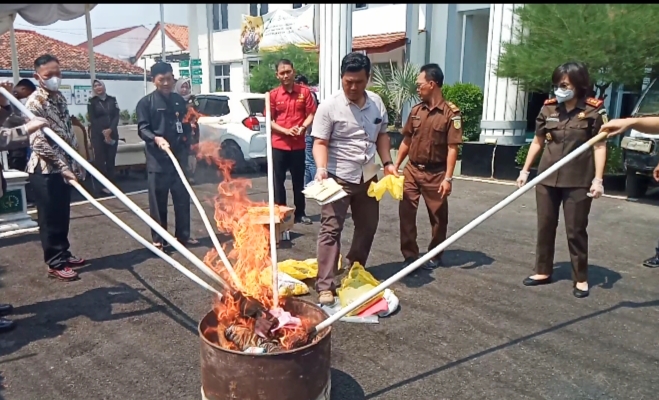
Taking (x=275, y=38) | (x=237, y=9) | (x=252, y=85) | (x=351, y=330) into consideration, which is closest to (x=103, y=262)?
(x=351, y=330)

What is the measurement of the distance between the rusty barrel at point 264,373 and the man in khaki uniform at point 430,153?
8.83 ft

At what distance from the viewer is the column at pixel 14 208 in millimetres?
6484

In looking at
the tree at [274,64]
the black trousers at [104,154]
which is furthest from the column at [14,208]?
the tree at [274,64]

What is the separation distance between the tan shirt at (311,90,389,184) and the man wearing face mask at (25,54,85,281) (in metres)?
2.24

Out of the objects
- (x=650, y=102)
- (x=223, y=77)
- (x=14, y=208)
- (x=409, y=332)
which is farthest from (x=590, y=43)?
(x=223, y=77)

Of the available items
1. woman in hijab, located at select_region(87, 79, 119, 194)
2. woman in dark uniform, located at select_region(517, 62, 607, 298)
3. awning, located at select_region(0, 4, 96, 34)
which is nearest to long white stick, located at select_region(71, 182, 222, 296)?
woman in dark uniform, located at select_region(517, 62, 607, 298)

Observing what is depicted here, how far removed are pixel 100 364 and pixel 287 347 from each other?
5.04ft

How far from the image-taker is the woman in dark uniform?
4.33m

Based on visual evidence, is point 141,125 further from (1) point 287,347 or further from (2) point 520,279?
(2) point 520,279

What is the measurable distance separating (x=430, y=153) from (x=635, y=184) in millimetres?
5423

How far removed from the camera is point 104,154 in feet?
30.9

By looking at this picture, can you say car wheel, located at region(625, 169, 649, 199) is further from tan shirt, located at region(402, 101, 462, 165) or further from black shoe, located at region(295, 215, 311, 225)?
black shoe, located at region(295, 215, 311, 225)

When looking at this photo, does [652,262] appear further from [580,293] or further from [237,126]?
[237,126]

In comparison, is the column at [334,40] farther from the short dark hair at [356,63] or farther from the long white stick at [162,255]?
the long white stick at [162,255]
